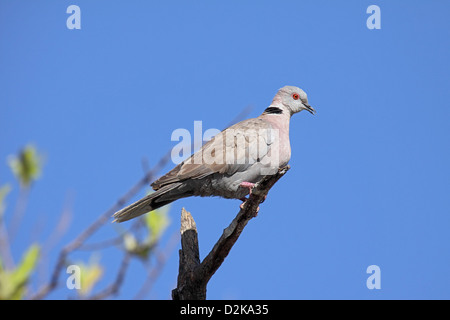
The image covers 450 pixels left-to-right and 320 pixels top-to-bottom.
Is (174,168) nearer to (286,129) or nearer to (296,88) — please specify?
(286,129)

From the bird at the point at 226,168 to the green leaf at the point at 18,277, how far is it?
342cm

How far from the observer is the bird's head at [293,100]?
7.55 m

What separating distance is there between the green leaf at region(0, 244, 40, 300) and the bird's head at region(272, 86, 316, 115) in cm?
541

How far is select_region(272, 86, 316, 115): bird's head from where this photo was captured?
24.8 ft

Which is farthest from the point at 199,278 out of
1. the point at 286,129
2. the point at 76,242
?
the point at 76,242

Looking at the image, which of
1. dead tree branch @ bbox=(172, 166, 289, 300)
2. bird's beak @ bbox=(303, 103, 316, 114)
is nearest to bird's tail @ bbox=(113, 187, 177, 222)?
dead tree branch @ bbox=(172, 166, 289, 300)

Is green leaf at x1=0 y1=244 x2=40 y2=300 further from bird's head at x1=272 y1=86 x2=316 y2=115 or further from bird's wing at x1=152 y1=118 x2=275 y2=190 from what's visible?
bird's head at x1=272 y1=86 x2=316 y2=115

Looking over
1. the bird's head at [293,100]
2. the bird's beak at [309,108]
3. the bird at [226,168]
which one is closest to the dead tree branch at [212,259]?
the bird at [226,168]

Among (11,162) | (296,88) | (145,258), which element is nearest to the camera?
(11,162)

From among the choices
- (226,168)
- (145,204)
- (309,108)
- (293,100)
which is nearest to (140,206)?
(145,204)

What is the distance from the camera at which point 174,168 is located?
6.42 metres

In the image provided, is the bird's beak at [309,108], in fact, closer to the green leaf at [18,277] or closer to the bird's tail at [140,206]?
the bird's tail at [140,206]
